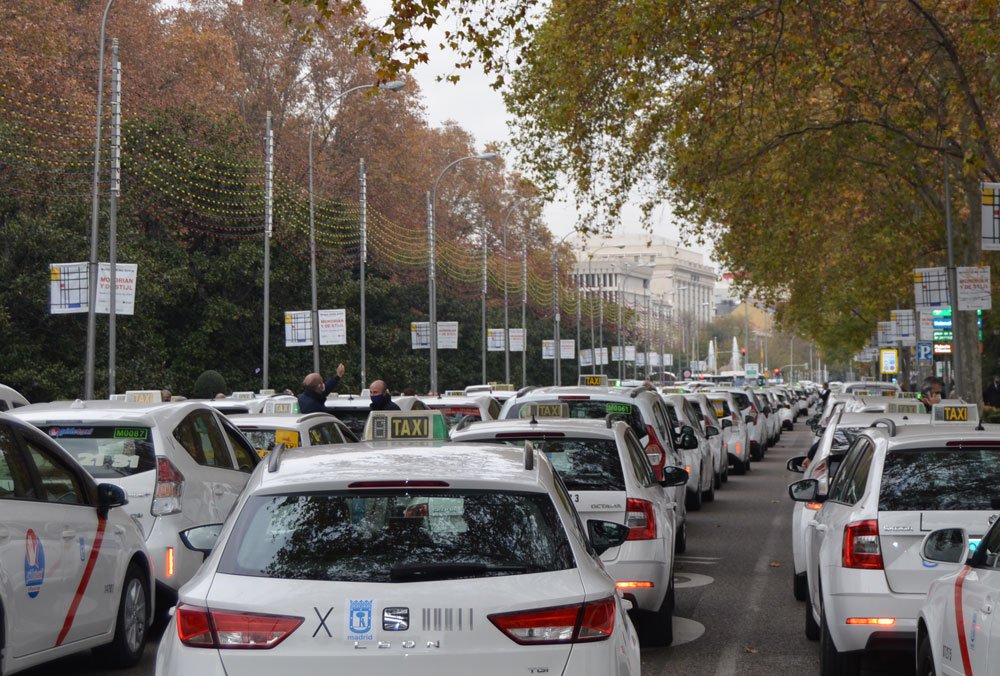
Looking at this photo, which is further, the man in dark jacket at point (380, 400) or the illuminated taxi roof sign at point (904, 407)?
the man in dark jacket at point (380, 400)

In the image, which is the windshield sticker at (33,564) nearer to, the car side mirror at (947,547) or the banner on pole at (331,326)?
the car side mirror at (947,547)

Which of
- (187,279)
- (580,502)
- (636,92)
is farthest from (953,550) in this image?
(187,279)

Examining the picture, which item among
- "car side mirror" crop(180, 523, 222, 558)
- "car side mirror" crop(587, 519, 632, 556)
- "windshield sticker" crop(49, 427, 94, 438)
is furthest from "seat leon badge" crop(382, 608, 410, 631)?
"windshield sticker" crop(49, 427, 94, 438)

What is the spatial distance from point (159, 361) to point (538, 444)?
A: 3309cm

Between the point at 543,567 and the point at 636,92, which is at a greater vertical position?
the point at 636,92

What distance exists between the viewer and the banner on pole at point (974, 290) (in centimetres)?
2886

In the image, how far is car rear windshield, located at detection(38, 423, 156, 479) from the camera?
9.56 meters

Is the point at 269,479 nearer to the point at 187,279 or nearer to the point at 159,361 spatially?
the point at 159,361

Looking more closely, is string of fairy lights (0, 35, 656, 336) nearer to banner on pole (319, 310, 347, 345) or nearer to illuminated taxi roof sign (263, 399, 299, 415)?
banner on pole (319, 310, 347, 345)

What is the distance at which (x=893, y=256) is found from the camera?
4519 cm

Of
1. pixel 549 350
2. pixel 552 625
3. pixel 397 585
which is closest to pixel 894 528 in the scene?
pixel 552 625

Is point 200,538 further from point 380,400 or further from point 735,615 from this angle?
point 380,400

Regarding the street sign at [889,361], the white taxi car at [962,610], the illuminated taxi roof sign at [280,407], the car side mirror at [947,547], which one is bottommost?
the white taxi car at [962,610]

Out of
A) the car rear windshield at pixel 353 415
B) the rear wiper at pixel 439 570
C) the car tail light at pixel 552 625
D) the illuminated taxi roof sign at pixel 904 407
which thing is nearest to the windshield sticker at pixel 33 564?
the rear wiper at pixel 439 570
